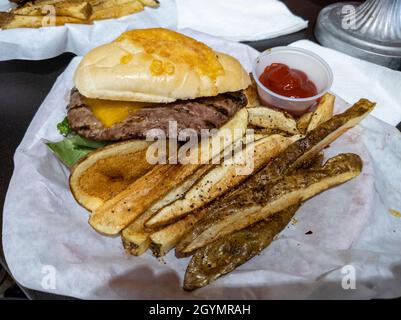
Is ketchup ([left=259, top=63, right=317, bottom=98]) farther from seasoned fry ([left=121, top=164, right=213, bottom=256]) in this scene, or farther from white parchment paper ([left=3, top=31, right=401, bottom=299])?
seasoned fry ([left=121, top=164, right=213, bottom=256])

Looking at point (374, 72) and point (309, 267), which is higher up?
point (374, 72)

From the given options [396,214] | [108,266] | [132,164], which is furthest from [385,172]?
[108,266]

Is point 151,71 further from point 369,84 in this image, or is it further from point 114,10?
point 369,84

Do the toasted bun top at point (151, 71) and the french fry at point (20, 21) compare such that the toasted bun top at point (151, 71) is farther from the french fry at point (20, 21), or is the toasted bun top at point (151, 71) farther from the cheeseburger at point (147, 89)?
the french fry at point (20, 21)

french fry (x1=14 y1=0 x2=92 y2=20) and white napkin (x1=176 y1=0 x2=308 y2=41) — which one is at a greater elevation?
french fry (x1=14 y1=0 x2=92 y2=20)

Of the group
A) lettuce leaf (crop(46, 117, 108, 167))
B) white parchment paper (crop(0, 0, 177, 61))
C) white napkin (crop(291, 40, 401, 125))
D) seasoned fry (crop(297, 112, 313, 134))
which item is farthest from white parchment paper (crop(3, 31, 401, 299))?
white parchment paper (crop(0, 0, 177, 61))

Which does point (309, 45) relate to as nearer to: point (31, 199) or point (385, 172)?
point (385, 172)

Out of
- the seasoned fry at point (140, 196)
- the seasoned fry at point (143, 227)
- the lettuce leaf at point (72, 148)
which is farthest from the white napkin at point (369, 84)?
the lettuce leaf at point (72, 148)
